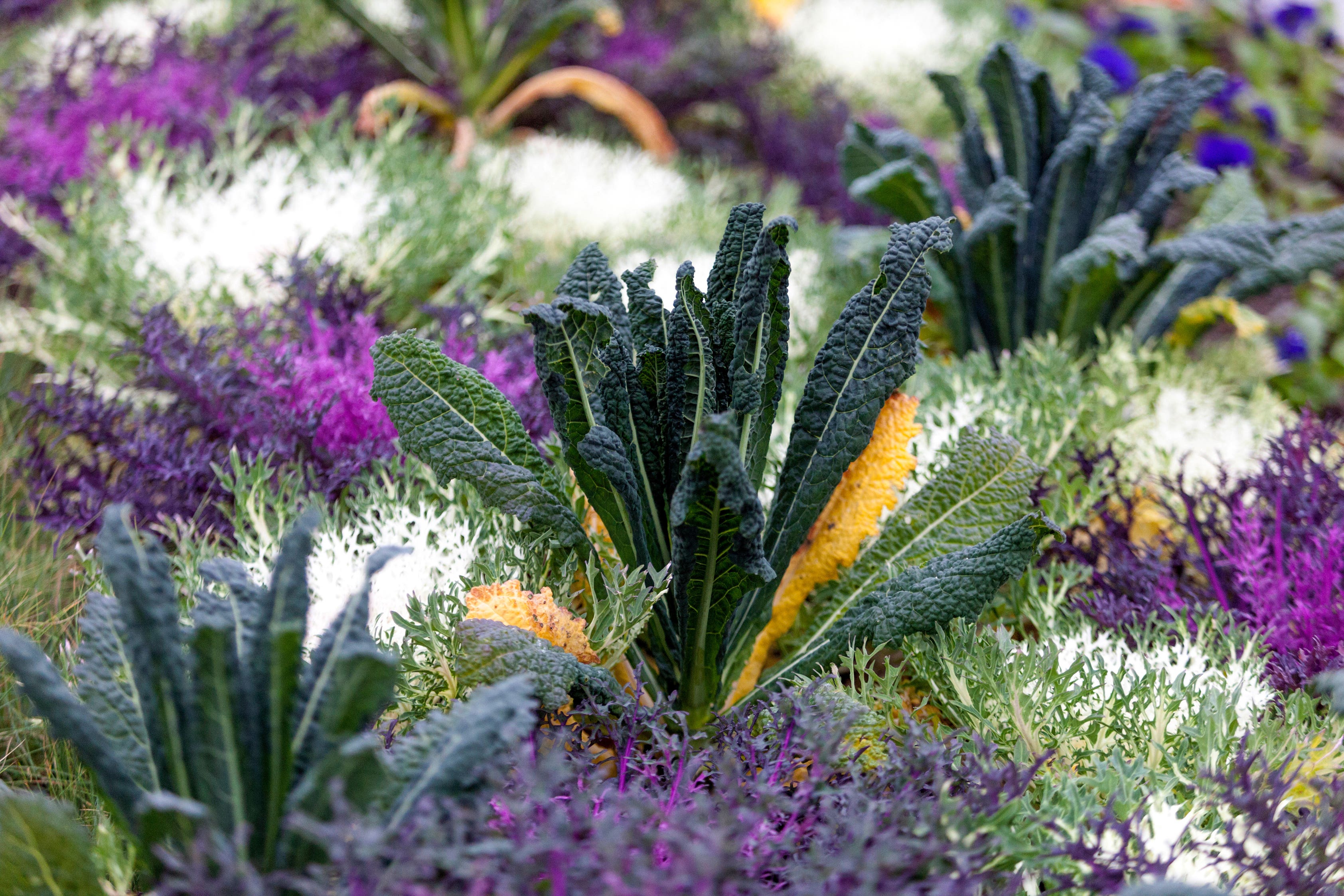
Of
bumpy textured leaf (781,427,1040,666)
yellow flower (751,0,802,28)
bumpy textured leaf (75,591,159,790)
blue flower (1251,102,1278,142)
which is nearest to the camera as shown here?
bumpy textured leaf (75,591,159,790)

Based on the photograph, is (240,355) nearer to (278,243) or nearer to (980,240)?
(278,243)

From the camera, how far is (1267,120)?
2.61 metres

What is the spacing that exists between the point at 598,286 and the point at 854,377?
278 millimetres

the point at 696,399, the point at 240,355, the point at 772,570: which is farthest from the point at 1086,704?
Result: the point at 240,355

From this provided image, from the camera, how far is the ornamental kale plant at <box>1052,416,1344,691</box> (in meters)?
1.02

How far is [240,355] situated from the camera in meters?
1.38

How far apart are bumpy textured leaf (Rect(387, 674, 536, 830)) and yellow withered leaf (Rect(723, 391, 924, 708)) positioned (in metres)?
0.43

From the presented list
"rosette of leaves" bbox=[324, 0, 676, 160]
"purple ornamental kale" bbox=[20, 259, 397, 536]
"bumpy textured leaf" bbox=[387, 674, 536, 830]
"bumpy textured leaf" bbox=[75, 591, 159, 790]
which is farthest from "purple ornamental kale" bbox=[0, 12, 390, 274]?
"bumpy textured leaf" bbox=[387, 674, 536, 830]

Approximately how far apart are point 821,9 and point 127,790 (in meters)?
3.22

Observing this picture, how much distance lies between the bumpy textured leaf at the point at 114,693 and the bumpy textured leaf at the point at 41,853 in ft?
0.21

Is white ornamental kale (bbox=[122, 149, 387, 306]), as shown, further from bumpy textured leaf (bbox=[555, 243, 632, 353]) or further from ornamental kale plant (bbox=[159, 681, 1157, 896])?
ornamental kale plant (bbox=[159, 681, 1157, 896])

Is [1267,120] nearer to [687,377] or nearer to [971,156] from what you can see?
[971,156]

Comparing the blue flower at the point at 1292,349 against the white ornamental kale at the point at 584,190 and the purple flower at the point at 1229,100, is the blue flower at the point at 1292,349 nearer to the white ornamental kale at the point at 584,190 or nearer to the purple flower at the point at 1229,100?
the purple flower at the point at 1229,100

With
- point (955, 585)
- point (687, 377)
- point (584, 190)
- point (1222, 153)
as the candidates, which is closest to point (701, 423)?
point (687, 377)
